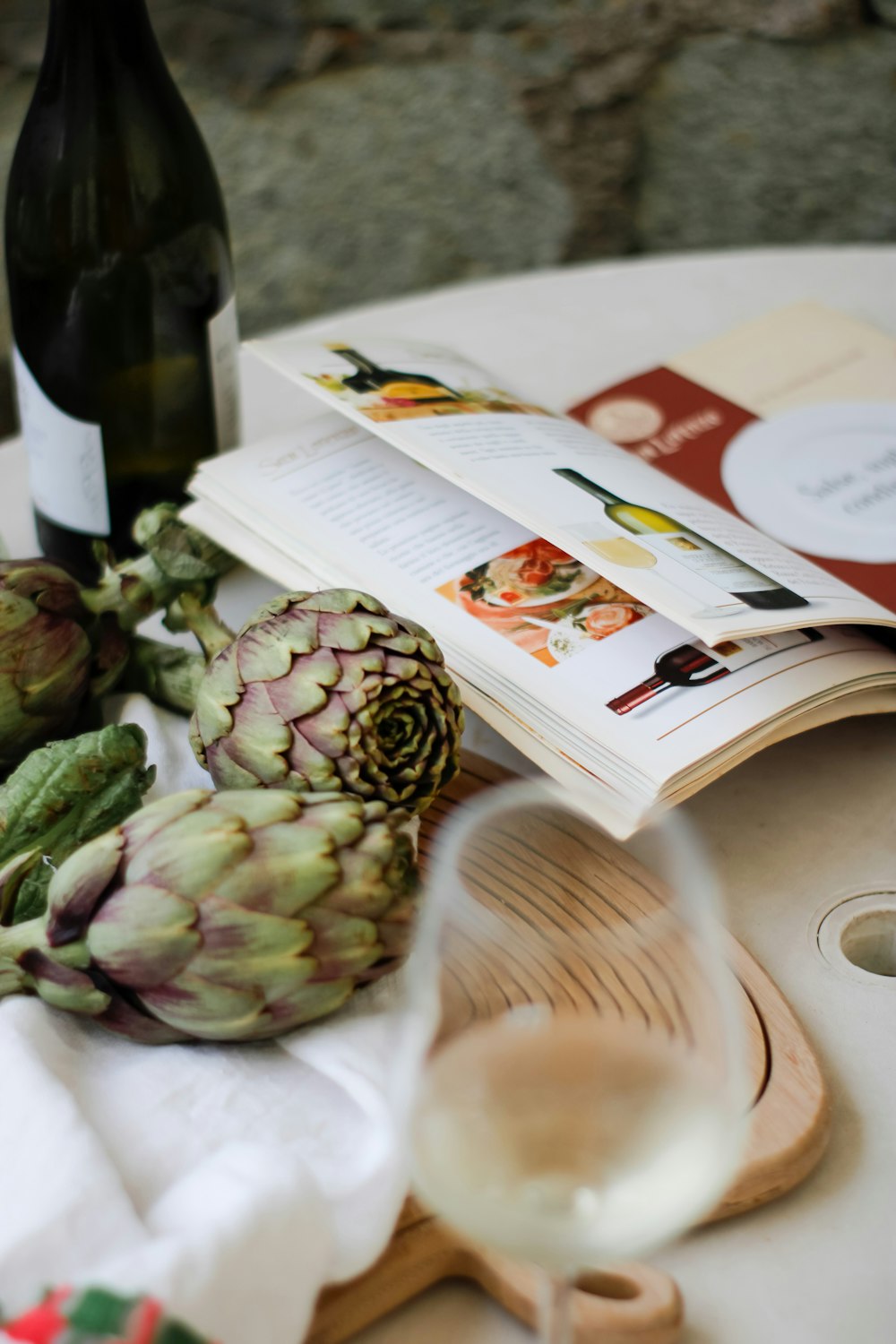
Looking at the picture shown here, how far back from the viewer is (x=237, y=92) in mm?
1415

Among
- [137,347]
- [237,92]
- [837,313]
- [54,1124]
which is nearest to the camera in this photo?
[54,1124]

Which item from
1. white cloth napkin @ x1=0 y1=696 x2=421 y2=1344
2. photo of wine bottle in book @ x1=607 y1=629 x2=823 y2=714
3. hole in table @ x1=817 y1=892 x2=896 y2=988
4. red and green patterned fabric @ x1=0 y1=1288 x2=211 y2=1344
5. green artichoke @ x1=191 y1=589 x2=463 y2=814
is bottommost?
hole in table @ x1=817 y1=892 x2=896 y2=988

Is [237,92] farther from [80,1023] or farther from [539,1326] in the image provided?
[539,1326]

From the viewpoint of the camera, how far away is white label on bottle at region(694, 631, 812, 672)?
0.60 metres

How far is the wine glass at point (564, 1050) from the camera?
32cm

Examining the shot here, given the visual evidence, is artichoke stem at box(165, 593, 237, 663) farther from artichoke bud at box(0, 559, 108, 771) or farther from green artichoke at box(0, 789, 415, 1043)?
green artichoke at box(0, 789, 415, 1043)

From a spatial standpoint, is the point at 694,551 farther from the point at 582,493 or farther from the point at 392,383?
the point at 392,383

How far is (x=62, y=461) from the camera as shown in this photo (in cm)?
72

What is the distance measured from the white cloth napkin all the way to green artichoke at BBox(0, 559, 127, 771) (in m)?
0.13

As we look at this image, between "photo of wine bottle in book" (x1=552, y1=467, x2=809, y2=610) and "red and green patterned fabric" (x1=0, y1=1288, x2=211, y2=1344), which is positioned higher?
"photo of wine bottle in book" (x1=552, y1=467, x2=809, y2=610)

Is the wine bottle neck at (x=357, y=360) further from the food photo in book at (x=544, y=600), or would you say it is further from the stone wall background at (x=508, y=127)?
the stone wall background at (x=508, y=127)

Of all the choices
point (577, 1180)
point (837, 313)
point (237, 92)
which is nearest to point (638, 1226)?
point (577, 1180)

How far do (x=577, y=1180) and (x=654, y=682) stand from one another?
279mm

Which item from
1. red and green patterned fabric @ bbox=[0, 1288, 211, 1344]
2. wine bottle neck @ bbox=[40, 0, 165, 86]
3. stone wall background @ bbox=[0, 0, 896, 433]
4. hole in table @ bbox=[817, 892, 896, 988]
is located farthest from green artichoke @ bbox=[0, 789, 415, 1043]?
stone wall background @ bbox=[0, 0, 896, 433]
